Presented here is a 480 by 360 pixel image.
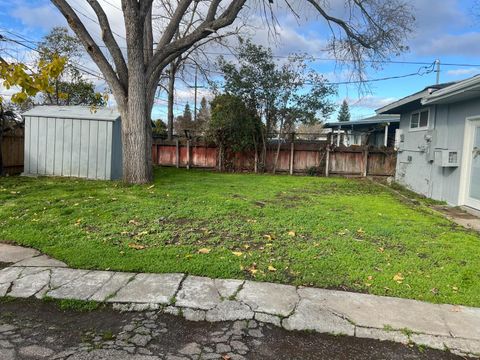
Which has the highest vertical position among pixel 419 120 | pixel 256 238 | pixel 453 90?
pixel 453 90

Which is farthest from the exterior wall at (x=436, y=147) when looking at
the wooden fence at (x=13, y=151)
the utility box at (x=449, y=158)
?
the wooden fence at (x=13, y=151)

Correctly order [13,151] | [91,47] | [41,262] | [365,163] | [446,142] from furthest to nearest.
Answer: [365,163] < [13,151] < [446,142] < [91,47] < [41,262]

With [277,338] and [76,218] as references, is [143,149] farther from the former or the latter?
[277,338]

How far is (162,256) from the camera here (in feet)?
14.4

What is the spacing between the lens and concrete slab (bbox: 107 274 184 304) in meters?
3.36

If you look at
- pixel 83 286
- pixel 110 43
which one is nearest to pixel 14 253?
pixel 83 286

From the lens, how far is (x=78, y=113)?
37.6ft

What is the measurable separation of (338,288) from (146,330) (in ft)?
6.24

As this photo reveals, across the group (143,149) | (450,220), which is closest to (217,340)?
(450,220)

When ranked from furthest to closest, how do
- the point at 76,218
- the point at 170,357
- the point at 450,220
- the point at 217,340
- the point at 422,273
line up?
1. the point at 450,220
2. the point at 76,218
3. the point at 422,273
4. the point at 217,340
5. the point at 170,357

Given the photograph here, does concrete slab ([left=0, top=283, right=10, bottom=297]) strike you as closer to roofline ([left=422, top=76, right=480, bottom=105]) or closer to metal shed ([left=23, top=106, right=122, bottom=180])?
roofline ([left=422, top=76, right=480, bottom=105])

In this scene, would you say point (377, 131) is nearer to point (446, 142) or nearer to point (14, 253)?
point (446, 142)

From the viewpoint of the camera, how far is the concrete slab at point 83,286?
11.3 ft

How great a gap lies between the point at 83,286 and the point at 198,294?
3.74ft
